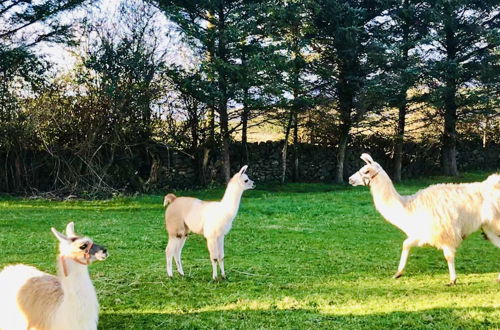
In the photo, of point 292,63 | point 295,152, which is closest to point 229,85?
point 292,63

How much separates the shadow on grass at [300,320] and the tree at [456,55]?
21157 millimetres

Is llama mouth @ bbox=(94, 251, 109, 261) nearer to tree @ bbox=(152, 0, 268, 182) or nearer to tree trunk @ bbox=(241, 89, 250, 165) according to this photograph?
tree @ bbox=(152, 0, 268, 182)

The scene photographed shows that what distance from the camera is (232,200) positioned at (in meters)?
7.02

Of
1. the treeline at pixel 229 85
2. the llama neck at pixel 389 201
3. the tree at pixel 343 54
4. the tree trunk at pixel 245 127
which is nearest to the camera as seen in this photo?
the llama neck at pixel 389 201

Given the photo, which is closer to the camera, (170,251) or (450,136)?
(170,251)

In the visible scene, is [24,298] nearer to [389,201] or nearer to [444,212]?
[389,201]

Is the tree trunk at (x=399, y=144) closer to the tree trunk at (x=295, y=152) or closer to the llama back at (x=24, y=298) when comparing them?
the tree trunk at (x=295, y=152)

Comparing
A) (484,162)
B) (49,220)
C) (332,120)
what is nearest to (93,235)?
(49,220)

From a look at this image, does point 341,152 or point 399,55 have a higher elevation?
point 399,55

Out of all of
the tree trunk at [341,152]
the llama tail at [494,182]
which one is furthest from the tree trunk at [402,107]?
the llama tail at [494,182]

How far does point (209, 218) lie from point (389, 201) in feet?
8.83

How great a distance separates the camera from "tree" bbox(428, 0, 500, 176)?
2550 cm

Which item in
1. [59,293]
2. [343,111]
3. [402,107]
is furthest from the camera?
[402,107]

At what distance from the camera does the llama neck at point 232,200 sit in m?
6.99
